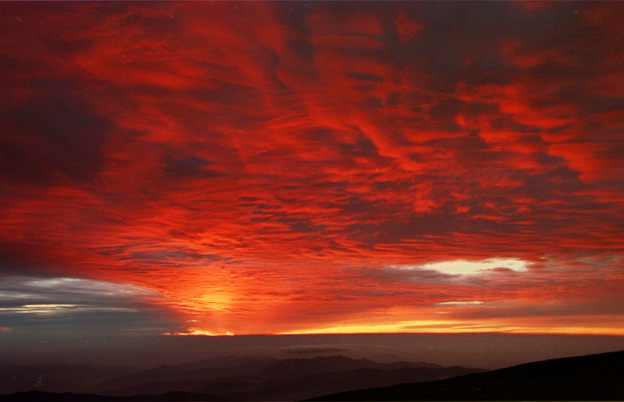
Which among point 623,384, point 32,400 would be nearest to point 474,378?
point 623,384

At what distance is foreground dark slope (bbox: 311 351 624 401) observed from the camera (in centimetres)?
3934

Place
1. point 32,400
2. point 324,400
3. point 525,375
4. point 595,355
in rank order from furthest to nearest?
point 32,400 < point 595,355 < point 525,375 < point 324,400

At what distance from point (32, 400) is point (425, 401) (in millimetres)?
204786

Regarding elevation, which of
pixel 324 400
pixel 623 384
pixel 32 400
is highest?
pixel 623 384

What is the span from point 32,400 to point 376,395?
195 m

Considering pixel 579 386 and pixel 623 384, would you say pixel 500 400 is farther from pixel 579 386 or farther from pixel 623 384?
pixel 623 384

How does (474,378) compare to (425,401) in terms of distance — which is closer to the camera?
(425,401)

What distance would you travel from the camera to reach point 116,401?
489ft

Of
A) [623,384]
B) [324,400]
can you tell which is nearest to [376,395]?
[324,400]

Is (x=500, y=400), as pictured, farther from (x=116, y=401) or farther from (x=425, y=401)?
(x=116, y=401)

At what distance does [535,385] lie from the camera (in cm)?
4691

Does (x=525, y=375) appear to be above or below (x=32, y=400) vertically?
above

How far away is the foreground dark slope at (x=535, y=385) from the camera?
1549 inches

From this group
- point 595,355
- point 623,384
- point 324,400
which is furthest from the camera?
point 595,355
